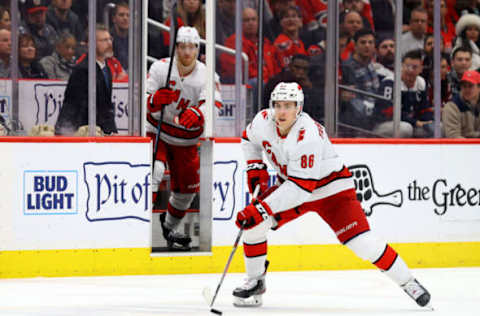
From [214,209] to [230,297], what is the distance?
3.02ft

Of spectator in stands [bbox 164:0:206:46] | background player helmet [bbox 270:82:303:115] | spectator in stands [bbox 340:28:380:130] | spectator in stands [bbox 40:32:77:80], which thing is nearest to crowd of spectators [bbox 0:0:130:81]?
spectator in stands [bbox 40:32:77:80]

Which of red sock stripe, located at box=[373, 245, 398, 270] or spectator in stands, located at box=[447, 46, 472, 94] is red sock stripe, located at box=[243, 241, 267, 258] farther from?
spectator in stands, located at box=[447, 46, 472, 94]

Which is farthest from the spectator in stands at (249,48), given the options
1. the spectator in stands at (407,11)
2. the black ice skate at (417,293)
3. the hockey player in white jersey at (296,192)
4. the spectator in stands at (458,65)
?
the black ice skate at (417,293)

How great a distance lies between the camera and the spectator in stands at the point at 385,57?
5957mm

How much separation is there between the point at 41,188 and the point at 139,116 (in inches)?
29.4

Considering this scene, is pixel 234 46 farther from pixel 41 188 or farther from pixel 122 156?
pixel 41 188

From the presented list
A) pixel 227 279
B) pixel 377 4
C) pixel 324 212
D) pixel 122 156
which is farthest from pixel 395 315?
pixel 377 4

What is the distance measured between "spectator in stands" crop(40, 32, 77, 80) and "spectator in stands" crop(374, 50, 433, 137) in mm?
2007

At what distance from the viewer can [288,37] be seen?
5793mm

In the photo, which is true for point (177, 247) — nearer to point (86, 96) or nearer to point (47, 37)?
point (86, 96)

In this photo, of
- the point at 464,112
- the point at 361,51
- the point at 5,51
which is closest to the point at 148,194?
the point at 5,51

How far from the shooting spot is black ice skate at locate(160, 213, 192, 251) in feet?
18.7

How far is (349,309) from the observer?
14.6ft

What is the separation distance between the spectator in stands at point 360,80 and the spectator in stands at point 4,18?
212 cm
